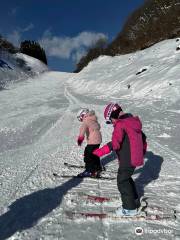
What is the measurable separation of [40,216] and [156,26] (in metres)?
37.7

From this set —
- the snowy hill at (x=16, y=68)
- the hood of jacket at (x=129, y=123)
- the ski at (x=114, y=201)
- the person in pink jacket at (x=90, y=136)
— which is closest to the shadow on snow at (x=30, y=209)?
the ski at (x=114, y=201)

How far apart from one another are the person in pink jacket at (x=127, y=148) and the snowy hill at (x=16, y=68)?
28.5m

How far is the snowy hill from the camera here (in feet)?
128

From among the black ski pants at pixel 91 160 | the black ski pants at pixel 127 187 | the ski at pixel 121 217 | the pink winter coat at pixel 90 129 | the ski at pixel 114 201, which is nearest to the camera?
the ski at pixel 121 217

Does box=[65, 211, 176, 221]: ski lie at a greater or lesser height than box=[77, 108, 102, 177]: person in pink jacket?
lesser

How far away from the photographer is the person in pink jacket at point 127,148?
17.5 ft

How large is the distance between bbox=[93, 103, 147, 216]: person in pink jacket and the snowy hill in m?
28.5

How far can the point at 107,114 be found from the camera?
555cm

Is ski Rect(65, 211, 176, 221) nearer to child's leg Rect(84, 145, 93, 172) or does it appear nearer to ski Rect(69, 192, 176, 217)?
ski Rect(69, 192, 176, 217)

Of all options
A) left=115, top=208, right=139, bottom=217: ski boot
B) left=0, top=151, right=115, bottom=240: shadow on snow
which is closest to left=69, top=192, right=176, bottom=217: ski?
left=115, top=208, right=139, bottom=217: ski boot

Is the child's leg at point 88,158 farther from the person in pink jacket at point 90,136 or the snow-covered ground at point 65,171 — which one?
the snow-covered ground at point 65,171

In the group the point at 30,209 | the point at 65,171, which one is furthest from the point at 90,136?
the point at 30,209

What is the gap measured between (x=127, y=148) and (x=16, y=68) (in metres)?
42.6

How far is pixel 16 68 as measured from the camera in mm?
46312
